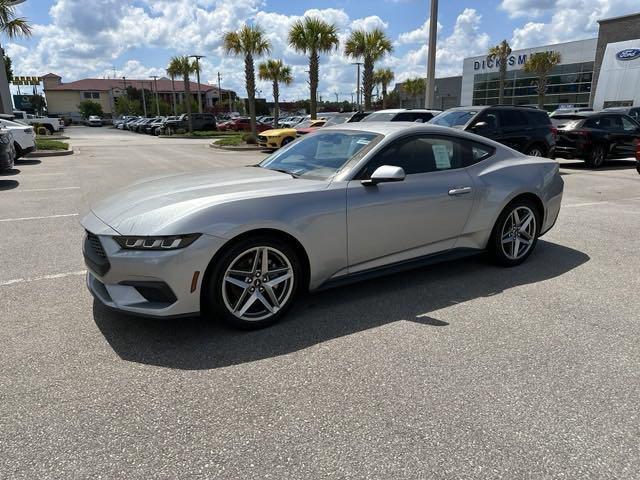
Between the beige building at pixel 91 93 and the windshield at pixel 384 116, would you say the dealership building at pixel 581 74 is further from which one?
the beige building at pixel 91 93

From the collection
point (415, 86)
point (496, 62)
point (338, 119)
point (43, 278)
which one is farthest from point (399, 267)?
point (415, 86)

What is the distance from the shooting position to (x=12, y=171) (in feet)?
43.7

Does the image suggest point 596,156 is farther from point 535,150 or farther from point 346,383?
point 346,383

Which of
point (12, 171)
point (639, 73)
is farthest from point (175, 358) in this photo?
point (639, 73)

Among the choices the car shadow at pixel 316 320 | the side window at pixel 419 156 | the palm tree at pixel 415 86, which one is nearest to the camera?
the car shadow at pixel 316 320

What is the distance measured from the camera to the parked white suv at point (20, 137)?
573 inches

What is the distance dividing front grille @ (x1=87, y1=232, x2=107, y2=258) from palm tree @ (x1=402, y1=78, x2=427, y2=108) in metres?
79.5

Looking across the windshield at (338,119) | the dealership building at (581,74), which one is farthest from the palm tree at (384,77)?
the windshield at (338,119)

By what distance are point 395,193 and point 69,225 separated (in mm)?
5061

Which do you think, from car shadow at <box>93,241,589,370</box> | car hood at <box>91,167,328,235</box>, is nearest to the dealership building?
car shadow at <box>93,241,589,370</box>

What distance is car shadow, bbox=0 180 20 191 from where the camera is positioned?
10332mm

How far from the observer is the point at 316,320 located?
3.68m

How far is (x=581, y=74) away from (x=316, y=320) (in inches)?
2196

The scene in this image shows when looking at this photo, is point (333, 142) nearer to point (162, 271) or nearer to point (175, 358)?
point (162, 271)
